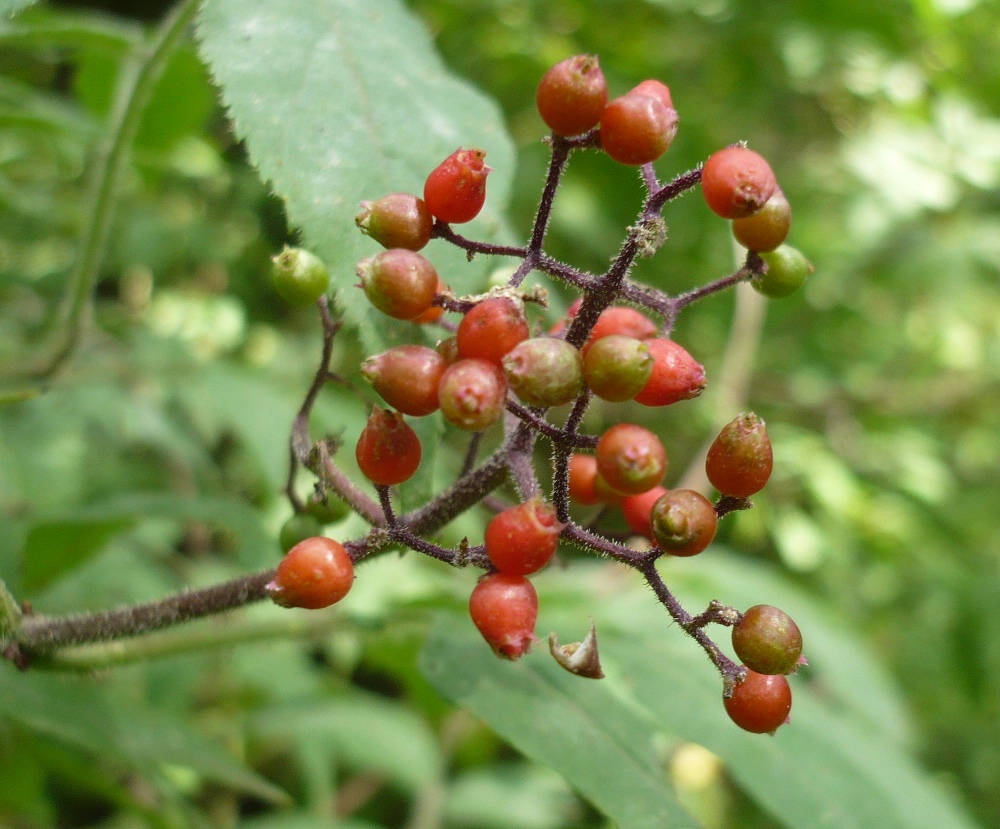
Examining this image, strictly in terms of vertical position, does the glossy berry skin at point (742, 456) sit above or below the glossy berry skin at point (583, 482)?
above

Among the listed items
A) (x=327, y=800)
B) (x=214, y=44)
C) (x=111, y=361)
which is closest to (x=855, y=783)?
(x=214, y=44)

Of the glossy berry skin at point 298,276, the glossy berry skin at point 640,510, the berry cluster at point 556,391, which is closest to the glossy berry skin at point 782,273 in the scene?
the berry cluster at point 556,391

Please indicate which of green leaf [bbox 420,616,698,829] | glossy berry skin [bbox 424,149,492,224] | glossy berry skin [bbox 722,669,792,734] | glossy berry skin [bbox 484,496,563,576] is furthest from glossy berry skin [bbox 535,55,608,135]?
green leaf [bbox 420,616,698,829]

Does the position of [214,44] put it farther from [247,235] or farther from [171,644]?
[247,235]

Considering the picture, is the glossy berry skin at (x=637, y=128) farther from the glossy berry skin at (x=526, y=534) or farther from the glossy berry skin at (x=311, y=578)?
the glossy berry skin at (x=311, y=578)

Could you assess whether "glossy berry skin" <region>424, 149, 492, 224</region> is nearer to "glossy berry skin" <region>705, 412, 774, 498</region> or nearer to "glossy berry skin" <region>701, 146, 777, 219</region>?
"glossy berry skin" <region>701, 146, 777, 219</region>

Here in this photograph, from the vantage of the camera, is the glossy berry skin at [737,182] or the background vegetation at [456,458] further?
the background vegetation at [456,458]
